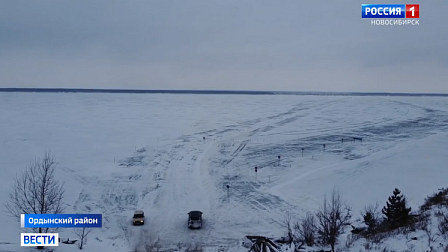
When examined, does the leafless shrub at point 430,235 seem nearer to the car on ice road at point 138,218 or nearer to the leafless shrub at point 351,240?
the leafless shrub at point 351,240

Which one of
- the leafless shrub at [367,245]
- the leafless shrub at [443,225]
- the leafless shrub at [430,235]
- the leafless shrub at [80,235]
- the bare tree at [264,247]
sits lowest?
the leafless shrub at [80,235]

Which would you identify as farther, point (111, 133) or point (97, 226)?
point (111, 133)

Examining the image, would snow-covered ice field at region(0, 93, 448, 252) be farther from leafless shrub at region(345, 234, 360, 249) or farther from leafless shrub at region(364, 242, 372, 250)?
leafless shrub at region(364, 242, 372, 250)

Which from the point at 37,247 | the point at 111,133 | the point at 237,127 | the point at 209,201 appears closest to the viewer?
the point at 37,247

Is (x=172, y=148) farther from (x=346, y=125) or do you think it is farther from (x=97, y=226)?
(x=346, y=125)

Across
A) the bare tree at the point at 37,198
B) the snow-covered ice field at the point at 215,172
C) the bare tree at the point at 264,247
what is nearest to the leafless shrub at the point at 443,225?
the bare tree at the point at 264,247

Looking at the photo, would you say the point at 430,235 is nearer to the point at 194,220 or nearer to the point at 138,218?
the point at 194,220

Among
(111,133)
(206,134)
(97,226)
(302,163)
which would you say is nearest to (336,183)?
(302,163)
